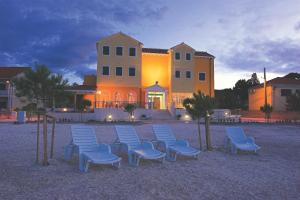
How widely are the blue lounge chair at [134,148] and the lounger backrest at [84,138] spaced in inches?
35.9

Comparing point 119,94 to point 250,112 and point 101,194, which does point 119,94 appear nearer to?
point 250,112

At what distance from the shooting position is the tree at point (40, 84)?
26219 millimetres

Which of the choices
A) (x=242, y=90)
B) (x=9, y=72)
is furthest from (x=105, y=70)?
(x=242, y=90)

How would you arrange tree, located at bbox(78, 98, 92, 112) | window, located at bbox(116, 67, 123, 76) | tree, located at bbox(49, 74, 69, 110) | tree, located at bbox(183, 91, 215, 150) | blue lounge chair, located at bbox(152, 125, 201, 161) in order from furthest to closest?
1. window, located at bbox(116, 67, 123, 76)
2. tree, located at bbox(78, 98, 92, 112)
3. tree, located at bbox(49, 74, 69, 110)
4. tree, located at bbox(183, 91, 215, 150)
5. blue lounge chair, located at bbox(152, 125, 201, 161)

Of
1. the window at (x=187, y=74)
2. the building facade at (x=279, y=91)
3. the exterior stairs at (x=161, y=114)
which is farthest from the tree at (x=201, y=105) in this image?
the building facade at (x=279, y=91)

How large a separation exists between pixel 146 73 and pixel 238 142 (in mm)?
24145

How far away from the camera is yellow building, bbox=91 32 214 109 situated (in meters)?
31.7

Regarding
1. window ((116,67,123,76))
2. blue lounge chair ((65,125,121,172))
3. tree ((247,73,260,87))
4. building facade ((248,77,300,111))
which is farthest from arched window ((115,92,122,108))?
tree ((247,73,260,87))

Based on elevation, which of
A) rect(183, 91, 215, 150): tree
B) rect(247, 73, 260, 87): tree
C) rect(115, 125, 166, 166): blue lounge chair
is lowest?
rect(115, 125, 166, 166): blue lounge chair

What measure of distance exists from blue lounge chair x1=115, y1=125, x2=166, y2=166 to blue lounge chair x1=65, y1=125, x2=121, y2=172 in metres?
0.59

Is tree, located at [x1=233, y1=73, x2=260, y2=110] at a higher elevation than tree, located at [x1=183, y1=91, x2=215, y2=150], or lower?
higher

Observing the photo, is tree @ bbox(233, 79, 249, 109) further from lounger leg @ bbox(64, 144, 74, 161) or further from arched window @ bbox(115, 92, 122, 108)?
lounger leg @ bbox(64, 144, 74, 161)

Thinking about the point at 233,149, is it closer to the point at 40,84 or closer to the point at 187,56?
the point at 40,84

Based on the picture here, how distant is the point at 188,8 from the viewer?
20047 millimetres
